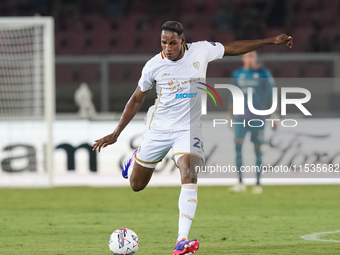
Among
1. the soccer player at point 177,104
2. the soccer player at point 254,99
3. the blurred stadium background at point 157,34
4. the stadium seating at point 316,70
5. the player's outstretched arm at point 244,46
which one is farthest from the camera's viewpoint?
the blurred stadium background at point 157,34

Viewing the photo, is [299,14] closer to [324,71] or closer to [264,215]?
[324,71]

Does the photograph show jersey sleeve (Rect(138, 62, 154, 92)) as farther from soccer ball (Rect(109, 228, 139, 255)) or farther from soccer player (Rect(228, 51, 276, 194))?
soccer player (Rect(228, 51, 276, 194))

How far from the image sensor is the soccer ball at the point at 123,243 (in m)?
5.02

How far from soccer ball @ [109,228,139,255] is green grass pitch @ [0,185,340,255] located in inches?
11.1

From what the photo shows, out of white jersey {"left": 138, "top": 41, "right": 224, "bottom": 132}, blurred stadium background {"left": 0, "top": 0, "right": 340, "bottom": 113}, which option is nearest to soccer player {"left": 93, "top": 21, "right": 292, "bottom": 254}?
white jersey {"left": 138, "top": 41, "right": 224, "bottom": 132}

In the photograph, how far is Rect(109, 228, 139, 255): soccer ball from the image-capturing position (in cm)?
Answer: 502

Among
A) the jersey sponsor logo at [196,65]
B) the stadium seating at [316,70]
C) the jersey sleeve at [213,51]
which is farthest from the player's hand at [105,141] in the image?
the stadium seating at [316,70]

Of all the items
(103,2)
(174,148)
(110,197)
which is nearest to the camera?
(174,148)

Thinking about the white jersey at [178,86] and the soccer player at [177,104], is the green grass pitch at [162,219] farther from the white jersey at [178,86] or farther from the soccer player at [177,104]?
the white jersey at [178,86]

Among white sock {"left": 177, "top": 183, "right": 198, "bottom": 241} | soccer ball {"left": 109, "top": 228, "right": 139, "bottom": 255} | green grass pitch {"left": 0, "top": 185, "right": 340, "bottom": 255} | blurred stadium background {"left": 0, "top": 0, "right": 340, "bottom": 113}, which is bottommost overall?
green grass pitch {"left": 0, "top": 185, "right": 340, "bottom": 255}

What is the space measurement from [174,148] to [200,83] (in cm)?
65

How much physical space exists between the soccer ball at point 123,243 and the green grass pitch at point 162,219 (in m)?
0.28

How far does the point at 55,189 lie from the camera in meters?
10.9

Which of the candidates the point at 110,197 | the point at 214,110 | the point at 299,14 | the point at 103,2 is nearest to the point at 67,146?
the point at 110,197
